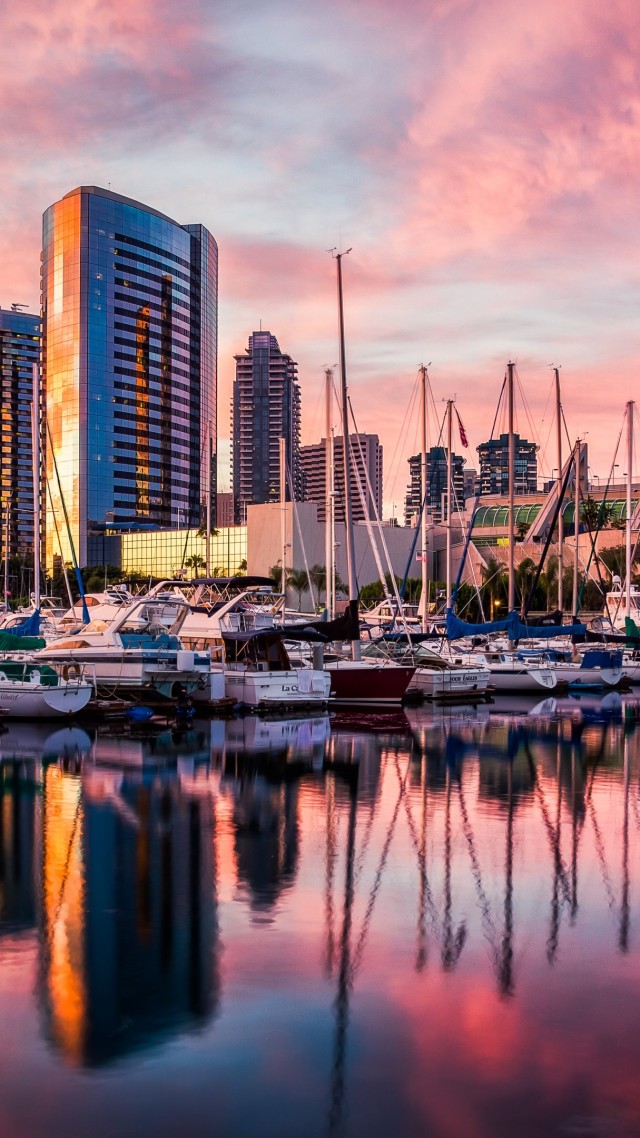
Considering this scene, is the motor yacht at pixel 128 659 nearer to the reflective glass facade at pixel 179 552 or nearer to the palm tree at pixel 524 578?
the palm tree at pixel 524 578

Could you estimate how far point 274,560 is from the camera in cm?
14375

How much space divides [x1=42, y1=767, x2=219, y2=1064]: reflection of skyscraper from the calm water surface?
0.04m

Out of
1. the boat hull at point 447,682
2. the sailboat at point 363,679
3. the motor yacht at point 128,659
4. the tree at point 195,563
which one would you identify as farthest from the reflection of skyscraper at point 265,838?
the tree at point 195,563

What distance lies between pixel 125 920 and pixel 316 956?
2.83 meters

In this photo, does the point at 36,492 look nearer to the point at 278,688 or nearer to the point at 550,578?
the point at 278,688

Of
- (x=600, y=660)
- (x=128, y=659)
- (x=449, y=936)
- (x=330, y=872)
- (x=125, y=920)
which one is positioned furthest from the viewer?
(x=600, y=660)

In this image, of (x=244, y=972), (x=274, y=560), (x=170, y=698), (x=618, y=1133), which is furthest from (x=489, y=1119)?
(x=274, y=560)

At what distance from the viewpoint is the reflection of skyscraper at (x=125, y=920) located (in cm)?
1091

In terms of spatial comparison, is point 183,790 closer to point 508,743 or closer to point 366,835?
point 366,835

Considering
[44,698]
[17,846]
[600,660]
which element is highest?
[44,698]

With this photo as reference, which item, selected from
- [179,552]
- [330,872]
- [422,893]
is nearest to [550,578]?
[179,552]

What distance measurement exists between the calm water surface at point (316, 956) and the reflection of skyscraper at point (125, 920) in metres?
0.04

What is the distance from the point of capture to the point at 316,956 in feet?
42.1

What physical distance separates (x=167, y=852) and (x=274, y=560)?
126m
